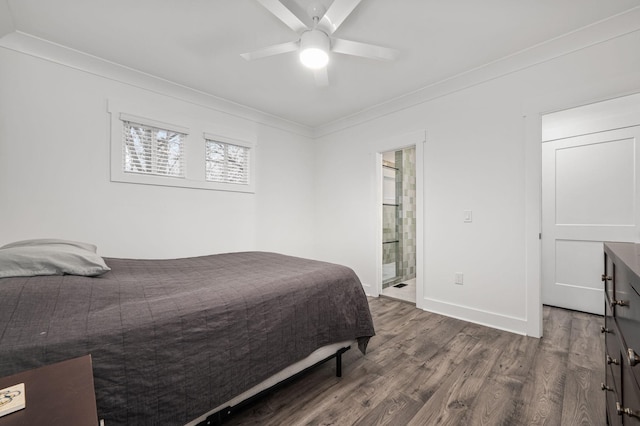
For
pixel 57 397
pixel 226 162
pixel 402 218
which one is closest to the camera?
pixel 57 397

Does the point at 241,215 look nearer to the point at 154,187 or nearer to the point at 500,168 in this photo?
the point at 154,187

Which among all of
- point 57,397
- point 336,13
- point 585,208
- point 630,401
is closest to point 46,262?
point 57,397

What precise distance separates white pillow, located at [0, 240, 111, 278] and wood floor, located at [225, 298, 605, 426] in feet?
3.72

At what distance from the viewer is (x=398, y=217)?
4449 mm

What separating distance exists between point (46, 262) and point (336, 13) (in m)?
2.14

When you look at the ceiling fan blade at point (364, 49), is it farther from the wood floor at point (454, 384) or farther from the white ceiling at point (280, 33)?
the wood floor at point (454, 384)

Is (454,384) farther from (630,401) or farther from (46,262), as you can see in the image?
(46,262)

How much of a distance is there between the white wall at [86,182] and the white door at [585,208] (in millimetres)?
3825

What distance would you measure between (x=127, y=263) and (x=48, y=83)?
1.75 meters

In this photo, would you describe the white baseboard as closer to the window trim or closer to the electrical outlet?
the electrical outlet

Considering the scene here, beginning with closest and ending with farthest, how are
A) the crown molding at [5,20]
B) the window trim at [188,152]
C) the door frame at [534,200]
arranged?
1. the crown molding at [5,20]
2. the door frame at [534,200]
3. the window trim at [188,152]

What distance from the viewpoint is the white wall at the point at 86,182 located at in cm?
216

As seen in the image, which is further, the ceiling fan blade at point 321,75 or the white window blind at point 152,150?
the white window blind at point 152,150

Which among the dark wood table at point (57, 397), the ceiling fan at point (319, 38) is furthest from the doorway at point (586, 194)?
the dark wood table at point (57, 397)
